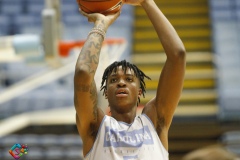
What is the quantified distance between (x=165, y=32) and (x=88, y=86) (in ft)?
1.50

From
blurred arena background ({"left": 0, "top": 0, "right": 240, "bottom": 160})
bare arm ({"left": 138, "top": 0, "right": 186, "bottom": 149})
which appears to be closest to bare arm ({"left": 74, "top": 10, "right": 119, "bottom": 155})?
bare arm ({"left": 138, "top": 0, "right": 186, "bottom": 149})

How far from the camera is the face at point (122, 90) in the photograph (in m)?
2.53

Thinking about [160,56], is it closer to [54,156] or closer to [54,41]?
[54,156]

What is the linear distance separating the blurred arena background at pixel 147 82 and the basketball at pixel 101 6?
377 centimetres

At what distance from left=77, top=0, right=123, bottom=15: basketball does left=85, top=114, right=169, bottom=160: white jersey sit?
0.51m

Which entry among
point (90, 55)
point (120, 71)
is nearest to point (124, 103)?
point (120, 71)

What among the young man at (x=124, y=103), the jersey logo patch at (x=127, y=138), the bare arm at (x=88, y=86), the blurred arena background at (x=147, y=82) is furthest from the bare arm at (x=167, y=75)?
the blurred arena background at (x=147, y=82)

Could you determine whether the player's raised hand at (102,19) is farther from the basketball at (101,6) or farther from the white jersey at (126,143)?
the white jersey at (126,143)

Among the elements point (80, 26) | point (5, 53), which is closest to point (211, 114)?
point (80, 26)

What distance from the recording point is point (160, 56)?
9.38 m

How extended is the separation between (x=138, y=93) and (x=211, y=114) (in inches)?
222

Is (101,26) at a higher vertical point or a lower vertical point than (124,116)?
higher

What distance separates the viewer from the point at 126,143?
243cm

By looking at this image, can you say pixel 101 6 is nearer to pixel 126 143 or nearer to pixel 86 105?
pixel 86 105
